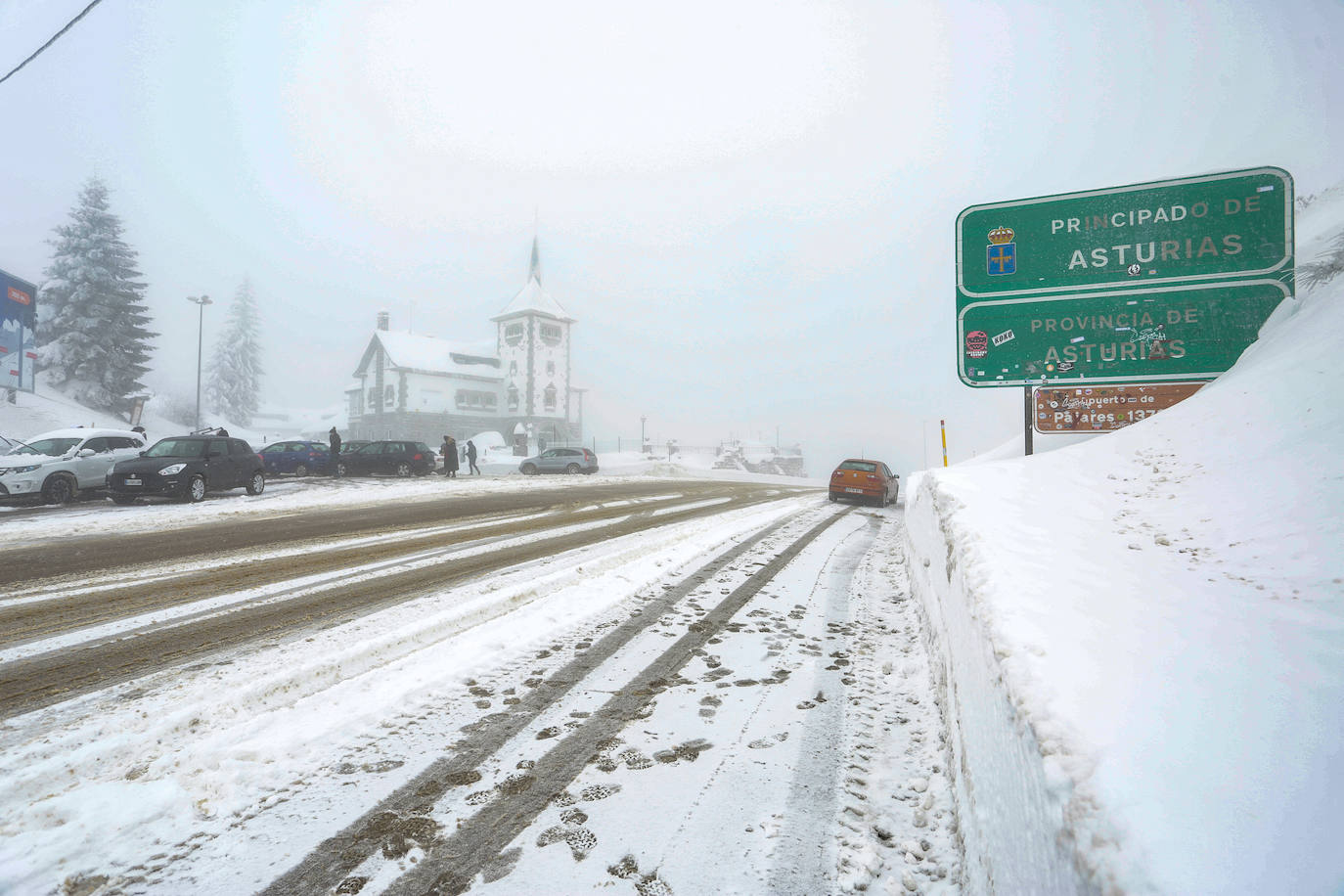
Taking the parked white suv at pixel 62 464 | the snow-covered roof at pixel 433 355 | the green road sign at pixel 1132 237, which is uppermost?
the snow-covered roof at pixel 433 355

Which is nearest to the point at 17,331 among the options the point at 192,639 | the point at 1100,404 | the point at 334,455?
the point at 334,455

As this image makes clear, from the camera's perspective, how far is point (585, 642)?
410cm

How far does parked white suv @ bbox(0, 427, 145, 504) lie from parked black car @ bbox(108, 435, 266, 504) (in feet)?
3.67

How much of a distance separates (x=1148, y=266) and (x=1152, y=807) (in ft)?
29.0

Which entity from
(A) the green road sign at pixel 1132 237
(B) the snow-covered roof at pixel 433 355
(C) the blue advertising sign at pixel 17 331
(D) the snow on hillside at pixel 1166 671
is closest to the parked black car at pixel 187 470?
(D) the snow on hillside at pixel 1166 671

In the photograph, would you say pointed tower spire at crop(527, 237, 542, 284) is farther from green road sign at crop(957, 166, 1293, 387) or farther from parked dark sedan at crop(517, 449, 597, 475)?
green road sign at crop(957, 166, 1293, 387)

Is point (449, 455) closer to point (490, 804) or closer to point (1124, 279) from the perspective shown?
point (1124, 279)

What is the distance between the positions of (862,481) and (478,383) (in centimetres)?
4594

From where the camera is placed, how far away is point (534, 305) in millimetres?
56406

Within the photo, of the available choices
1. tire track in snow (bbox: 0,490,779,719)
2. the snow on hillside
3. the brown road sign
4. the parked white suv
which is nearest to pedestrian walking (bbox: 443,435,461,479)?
the parked white suv

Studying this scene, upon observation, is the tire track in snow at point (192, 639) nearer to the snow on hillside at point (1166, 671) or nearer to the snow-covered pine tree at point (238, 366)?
the snow on hillside at point (1166, 671)

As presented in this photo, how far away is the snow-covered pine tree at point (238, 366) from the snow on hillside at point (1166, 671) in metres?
75.3

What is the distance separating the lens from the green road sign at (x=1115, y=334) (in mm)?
7199

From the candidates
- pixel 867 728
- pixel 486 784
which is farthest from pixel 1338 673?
pixel 486 784
